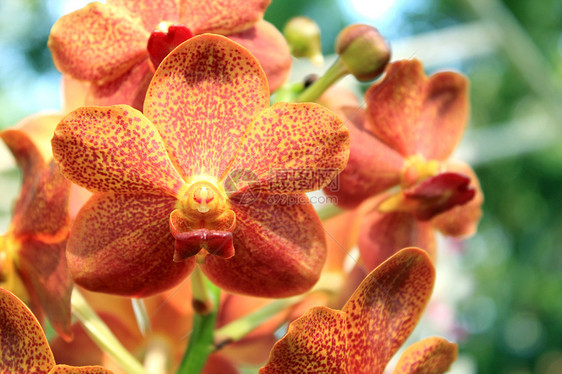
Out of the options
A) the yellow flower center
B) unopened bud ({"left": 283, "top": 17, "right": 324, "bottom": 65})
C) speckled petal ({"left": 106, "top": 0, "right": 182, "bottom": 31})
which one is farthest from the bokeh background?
speckled petal ({"left": 106, "top": 0, "right": 182, "bottom": 31})

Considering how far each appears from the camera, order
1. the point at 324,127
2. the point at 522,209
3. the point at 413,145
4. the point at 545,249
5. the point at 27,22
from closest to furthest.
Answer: the point at 324,127
the point at 413,145
the point at 27,22
the point at 545,249
the point at 522,209

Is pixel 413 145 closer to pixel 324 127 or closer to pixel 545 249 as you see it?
pixel 324 127

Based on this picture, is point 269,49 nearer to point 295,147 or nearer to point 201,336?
point 295,147

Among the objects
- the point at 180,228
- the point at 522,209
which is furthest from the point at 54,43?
the point at 522,209

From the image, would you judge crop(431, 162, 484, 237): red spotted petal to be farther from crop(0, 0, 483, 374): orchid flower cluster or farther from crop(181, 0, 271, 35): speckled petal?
crop(181, 0, 271, 35): speckled petal

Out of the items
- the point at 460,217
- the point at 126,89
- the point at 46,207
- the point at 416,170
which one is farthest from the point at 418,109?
the point at 46,207
